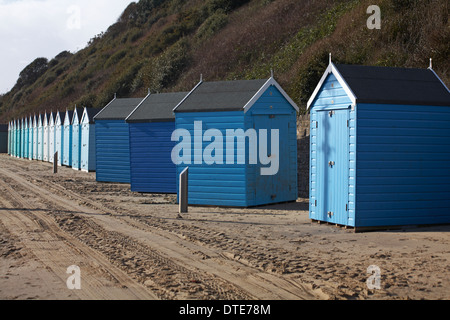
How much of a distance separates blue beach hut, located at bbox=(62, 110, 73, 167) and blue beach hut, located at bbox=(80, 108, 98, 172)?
13.0 feet

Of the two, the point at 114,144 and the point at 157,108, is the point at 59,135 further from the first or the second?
the point at 157,108

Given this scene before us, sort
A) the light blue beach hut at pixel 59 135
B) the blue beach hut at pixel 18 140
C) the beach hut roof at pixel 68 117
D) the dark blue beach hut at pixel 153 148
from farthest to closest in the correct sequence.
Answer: the blue beach hut at pixel 18 140 < the light blue beach hut at pixel 59 135 < the beach hut roof at pixel 68 117 < the dark blue beach hut at pixel 153 148

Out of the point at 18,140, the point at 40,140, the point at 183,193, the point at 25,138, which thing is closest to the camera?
the point at 183,193

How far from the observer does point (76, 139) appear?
99.6 ft

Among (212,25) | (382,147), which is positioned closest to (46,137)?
(212,25)

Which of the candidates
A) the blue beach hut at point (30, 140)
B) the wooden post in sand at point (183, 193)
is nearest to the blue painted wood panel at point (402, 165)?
the wooden post in sand at point (183, 193)

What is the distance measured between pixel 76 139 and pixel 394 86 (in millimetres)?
22609

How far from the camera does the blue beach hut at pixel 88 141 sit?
2761 centimetres

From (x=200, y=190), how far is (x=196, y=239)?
4.79m

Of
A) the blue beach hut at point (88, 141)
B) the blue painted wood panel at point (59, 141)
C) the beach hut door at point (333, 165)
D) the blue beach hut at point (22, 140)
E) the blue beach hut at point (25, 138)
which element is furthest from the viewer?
the blue beach hut at point (22, 140)

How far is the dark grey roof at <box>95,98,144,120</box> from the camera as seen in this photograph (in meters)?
21.5

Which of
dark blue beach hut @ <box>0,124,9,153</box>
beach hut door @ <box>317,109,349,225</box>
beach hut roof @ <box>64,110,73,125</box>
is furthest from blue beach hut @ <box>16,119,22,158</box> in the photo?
beach hut door @ <box>317,109,349,225</box>

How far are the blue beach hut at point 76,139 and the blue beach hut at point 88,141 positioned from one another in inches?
45.0

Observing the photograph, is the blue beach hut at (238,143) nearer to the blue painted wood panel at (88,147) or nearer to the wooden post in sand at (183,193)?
the wooden post in sand at (183,193)
